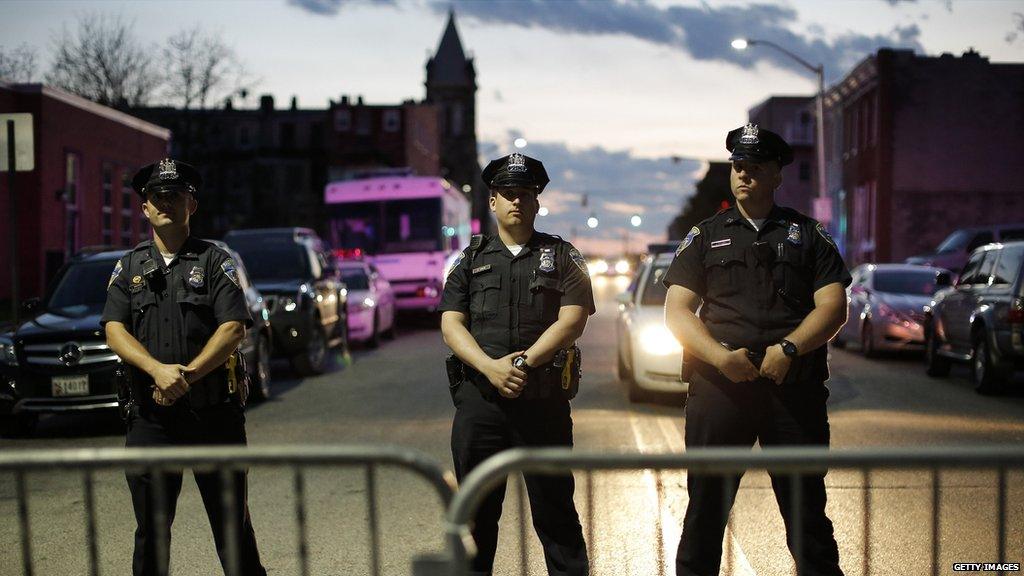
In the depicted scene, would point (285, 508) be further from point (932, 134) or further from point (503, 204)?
point (932, 134)

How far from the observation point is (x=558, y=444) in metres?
5.02

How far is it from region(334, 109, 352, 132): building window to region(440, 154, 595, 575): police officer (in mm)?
79412

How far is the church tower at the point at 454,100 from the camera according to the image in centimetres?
14612

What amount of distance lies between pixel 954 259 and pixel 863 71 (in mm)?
23391

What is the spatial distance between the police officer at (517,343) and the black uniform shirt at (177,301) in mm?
960

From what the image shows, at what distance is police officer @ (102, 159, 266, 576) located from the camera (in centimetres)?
504

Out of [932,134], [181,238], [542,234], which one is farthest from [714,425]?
[932,134]

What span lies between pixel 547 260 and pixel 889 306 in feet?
50.1

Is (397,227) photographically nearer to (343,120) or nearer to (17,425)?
(17,425)

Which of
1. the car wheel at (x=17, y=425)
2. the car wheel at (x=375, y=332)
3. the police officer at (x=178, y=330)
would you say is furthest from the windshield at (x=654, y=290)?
the car wheel at (x=375, y=332)

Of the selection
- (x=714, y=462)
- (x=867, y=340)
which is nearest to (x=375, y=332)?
(x=867, y=340)

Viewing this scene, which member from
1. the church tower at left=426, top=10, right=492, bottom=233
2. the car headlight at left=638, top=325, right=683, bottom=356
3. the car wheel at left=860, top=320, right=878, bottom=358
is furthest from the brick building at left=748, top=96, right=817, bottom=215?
the church tower at left=426, top=10, right=492, bottom=233

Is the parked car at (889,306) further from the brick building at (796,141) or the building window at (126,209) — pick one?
the brick building at (796,141)

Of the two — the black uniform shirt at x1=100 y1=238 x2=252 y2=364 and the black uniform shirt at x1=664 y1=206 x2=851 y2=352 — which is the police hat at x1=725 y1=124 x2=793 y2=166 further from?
the black uniform shirt at x1=100 y1=238 x2=252 y2=364
